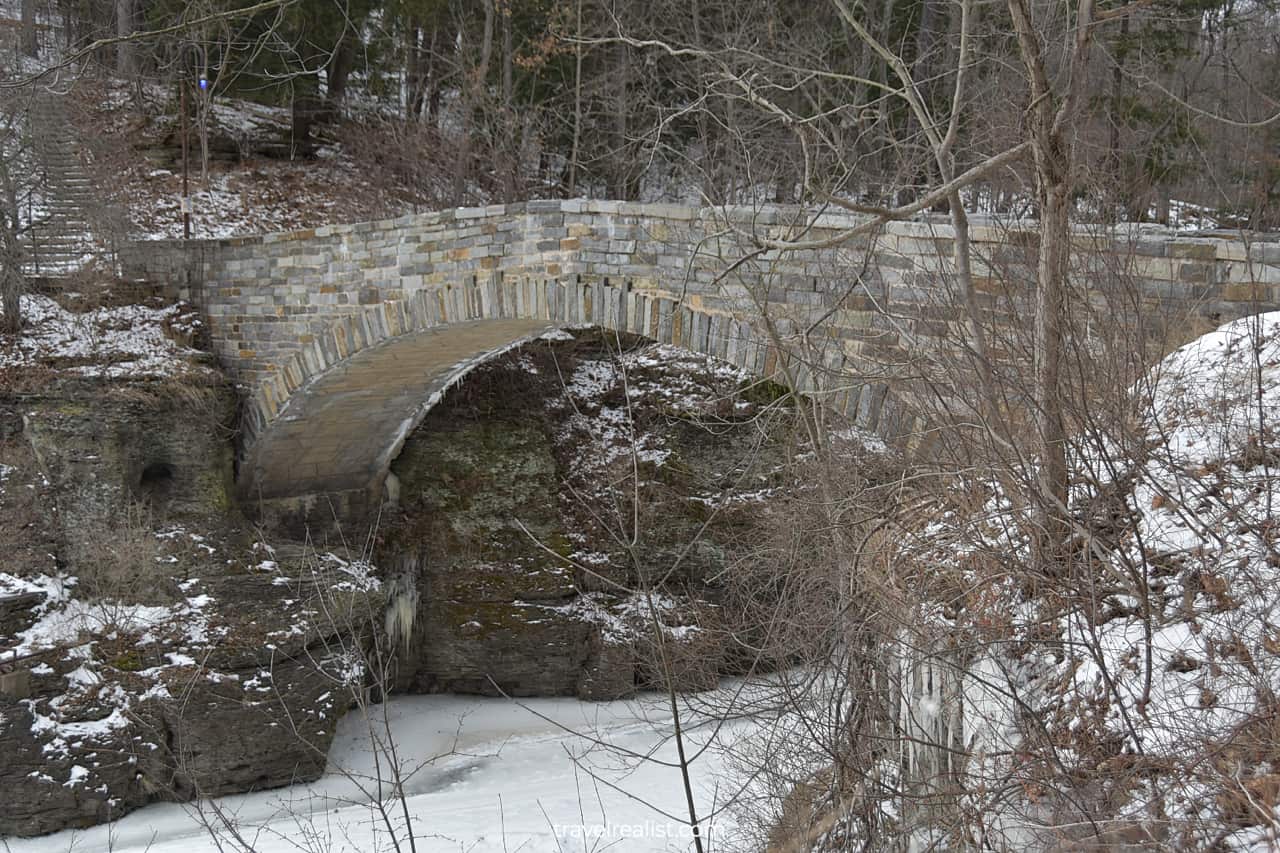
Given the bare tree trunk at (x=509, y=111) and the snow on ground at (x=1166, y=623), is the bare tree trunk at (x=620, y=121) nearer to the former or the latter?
the bare tree trunk at (x=509, y=111)

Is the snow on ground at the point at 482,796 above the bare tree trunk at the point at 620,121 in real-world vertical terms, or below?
below

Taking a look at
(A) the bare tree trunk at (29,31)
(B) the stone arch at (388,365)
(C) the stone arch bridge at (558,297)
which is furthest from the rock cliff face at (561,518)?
(A) the bare tree trunk at (29,31)

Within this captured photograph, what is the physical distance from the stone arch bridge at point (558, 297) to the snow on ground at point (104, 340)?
0.40m

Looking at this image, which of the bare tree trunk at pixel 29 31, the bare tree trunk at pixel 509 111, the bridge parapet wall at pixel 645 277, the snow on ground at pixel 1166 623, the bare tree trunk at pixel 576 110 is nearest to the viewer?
the snow on ground at pixel 1166 623

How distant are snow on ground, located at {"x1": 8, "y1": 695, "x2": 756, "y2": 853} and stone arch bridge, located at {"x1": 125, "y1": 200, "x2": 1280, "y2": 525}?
8.89 feet

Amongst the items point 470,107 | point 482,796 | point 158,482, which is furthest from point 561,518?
point 470,107

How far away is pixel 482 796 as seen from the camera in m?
9.19

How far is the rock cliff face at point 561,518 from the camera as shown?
11.3 m

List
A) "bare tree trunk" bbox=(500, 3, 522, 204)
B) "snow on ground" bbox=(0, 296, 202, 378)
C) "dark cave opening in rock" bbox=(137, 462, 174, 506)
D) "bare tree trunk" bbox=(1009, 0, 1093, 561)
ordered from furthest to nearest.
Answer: "bare tree trunk" bbox=(500, 3, 522, 204) < "dark cave opening in rock" bbox=(137, 462, 174, 506) < "snow on ground" bbox=(0, 296, 202, 378) < "bare tree trunk" bbox=(1009, 0, 1093, 561)

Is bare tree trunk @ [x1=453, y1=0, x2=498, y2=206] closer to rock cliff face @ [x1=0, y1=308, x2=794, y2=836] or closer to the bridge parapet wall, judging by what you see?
rock cliff face @ [x1=0, y1=308, x2=794, y2=836]

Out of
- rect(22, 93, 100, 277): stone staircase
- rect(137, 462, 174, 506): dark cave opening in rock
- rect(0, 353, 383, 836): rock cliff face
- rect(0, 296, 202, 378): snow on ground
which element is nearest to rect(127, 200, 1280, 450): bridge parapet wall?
rect(0, 296, 202, 378): snow on ground

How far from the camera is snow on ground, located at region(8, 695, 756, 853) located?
26.1ft

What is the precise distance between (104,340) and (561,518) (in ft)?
16.7

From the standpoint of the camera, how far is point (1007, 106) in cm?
646
